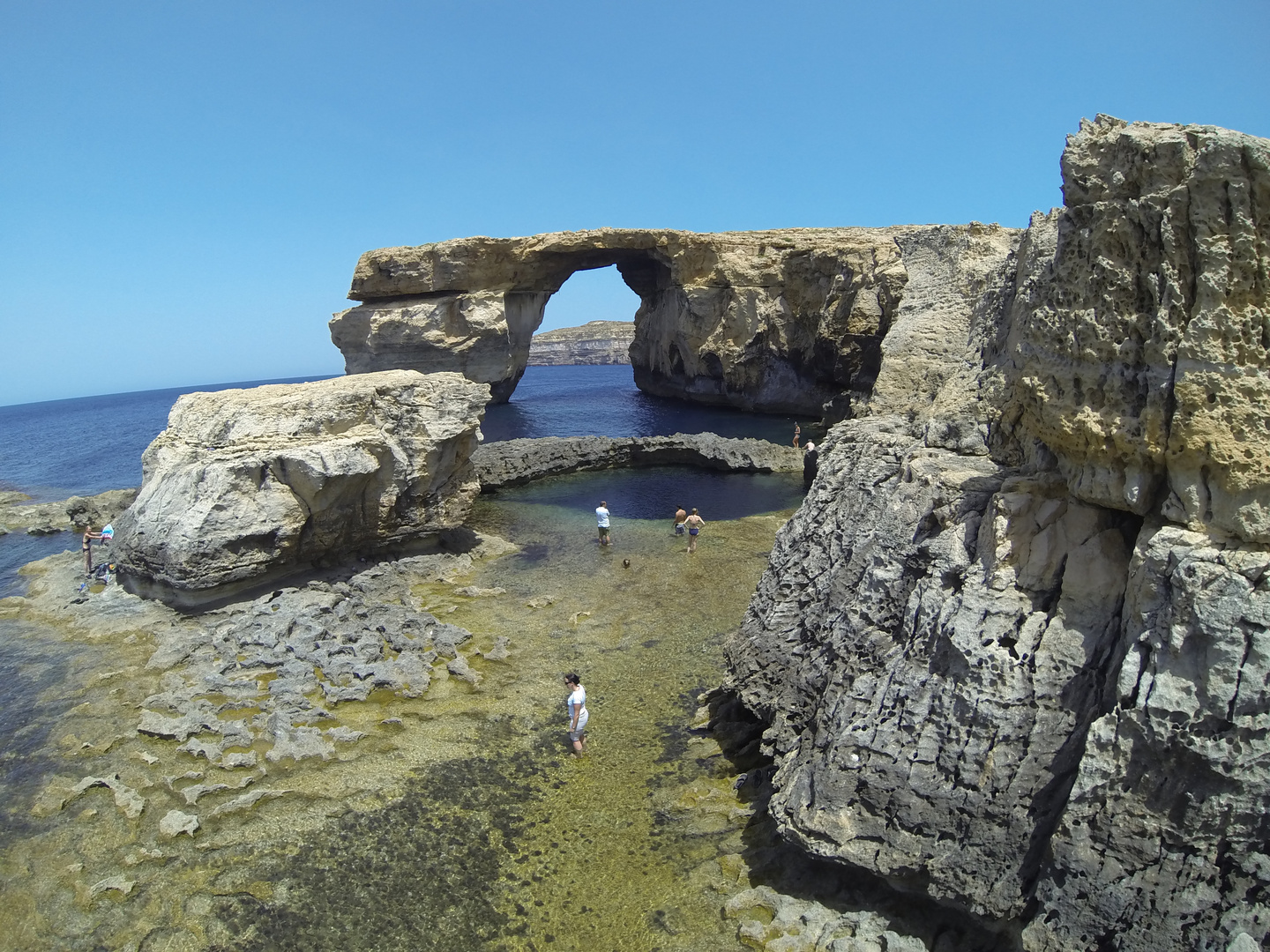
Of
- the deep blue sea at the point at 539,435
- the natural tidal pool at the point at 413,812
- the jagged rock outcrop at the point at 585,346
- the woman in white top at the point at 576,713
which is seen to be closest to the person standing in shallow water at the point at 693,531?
the deep blue sea at the point at 539,435

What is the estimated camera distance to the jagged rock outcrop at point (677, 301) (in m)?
45.6

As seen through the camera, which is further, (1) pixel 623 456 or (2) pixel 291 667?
(1) pixel 623 456

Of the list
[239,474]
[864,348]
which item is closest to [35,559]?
[239,474]

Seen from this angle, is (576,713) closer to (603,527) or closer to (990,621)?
(990,621)

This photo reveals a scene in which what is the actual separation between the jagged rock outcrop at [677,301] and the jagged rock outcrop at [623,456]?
1297 centimetres

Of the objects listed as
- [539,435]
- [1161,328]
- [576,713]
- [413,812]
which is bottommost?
[413,812]

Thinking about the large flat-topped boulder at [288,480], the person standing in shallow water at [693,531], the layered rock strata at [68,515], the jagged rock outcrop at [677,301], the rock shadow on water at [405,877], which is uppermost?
the jagged rock outcrop at [677,301]

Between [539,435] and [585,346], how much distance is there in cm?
11984

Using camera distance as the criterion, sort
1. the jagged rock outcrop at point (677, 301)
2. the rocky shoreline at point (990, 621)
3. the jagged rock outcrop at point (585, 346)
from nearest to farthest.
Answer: the rocky shoreline at point (990, 621) → the jagged rock outcrop at point (677, 301) → the jagged rock outcrop at point (585, 346)

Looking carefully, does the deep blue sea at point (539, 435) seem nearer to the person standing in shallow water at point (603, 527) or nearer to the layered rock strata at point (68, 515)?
the layered rock strata at point (68, 515)

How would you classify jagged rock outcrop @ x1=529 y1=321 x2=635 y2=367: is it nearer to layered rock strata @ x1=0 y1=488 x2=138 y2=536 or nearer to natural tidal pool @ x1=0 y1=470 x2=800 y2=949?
layered rock strata @ x1=0 y1=488 x2=138 y2=536

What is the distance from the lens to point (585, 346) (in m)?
163

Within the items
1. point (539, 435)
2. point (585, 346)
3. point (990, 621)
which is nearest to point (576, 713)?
point (990, 621)

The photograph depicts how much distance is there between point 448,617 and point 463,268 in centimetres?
3646
